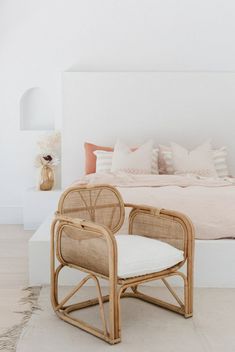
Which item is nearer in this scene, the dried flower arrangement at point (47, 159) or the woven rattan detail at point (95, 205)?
the woven rattan detail at point (95, 205)

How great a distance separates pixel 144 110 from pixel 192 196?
203cm

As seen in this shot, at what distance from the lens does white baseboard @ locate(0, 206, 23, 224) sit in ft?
18.4

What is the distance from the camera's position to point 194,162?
4.84m

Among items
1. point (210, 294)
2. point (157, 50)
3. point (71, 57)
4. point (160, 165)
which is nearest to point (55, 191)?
point (160, 165)

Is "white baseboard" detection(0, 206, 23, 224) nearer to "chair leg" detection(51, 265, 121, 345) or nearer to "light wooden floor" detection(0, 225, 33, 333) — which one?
"light wooden floor" detection(0, 225, 33, 333)

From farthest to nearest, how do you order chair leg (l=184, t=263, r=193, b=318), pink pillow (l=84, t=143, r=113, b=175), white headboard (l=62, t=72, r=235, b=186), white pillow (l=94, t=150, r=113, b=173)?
white headboard (l=62, t=72, r=235, b=186) < pink pillow (l=84, t=143, r=113, b=175) < white pillow (l=94, t=150, r=113, b=173) < chair leg (l=184, t=263, r=193, b=318)

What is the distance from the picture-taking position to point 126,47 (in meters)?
5.55

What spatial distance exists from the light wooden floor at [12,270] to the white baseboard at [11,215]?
0.13 metres

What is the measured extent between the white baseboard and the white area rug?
2466 mm

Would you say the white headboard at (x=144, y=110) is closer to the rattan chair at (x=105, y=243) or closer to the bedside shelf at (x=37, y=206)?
the bedside shelf at (x=37, y=206)

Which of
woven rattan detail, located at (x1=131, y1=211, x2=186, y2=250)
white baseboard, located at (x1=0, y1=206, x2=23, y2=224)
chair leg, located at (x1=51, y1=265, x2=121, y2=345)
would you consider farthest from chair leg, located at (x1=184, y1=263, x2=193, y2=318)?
white baseboard, located at (x1=0, y1=206, x2=23, y2=224)

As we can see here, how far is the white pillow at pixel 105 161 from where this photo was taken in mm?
4945

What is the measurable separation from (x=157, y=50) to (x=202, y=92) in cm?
64

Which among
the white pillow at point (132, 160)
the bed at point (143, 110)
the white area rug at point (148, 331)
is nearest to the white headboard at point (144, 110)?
the bed at point (143, 110)
